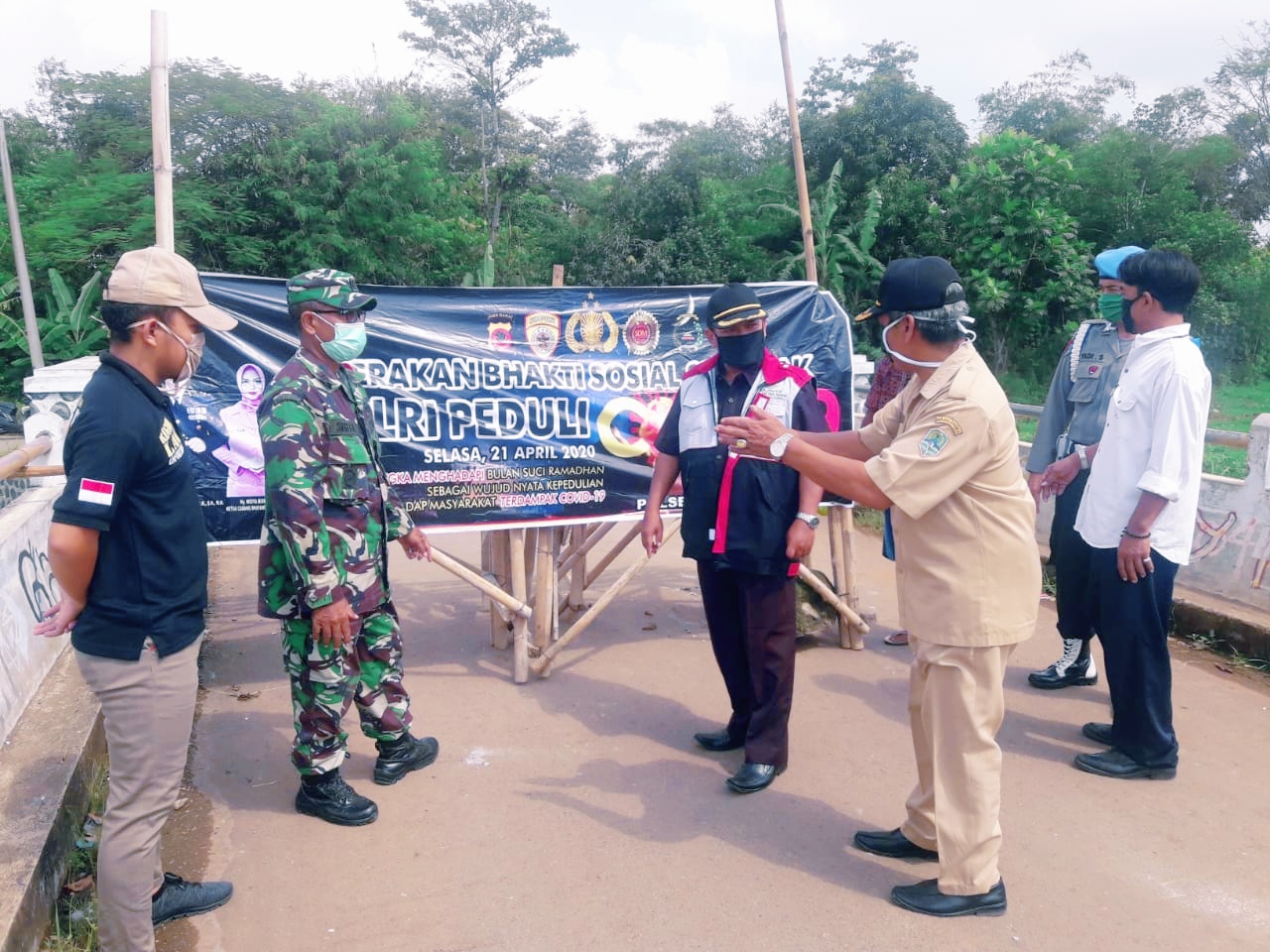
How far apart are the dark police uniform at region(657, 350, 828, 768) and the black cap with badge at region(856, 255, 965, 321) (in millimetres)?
910

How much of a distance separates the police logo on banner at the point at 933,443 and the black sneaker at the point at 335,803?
89.5 inches

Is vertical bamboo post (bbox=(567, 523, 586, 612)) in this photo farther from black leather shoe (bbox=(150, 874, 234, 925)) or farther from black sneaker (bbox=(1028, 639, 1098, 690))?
black leather shoe (bbox=(150, 874, 234, 925))

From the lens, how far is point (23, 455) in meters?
3.92

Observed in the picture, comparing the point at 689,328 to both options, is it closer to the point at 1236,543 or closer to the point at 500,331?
the point at 500,331

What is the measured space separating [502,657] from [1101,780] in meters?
2.87

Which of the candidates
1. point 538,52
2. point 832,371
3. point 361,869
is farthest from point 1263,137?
point 361,869

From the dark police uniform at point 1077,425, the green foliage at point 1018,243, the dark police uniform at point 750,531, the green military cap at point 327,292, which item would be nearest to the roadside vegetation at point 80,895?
the green military cap at point 327,292

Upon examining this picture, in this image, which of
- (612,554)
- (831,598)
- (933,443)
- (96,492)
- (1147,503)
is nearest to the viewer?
(96,492)

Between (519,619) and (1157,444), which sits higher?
(1157,444)

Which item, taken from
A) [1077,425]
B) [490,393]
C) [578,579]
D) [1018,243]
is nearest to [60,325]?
[578,579]

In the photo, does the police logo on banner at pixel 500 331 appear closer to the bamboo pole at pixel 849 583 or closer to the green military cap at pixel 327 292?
the green military cap at pixel 327 292

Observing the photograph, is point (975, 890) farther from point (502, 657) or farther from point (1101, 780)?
point (502, 657)

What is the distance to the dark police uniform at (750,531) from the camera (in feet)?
11.2

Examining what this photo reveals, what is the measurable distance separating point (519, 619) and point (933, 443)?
2.55 metres
